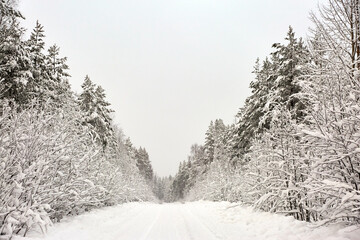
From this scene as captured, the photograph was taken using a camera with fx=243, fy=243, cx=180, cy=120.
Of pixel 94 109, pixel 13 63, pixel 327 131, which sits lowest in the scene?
pixel 327 131

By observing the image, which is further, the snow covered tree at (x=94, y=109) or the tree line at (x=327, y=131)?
the snow covered tree at (x=94, y=109)

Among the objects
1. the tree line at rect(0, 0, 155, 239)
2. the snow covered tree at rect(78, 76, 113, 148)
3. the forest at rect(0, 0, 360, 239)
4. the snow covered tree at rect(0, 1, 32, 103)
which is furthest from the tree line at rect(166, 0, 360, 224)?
the snow covered tree at rect(78, 76, 113, 148)

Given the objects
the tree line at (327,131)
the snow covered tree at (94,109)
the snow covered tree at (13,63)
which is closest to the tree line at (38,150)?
the snow covered tree at (13,63)

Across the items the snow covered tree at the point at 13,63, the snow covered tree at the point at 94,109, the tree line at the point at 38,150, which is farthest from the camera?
the snow covered tree at the point at 94,109

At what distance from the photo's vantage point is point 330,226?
5.91m

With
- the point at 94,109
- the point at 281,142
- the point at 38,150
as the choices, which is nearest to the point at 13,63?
the point at 38,150

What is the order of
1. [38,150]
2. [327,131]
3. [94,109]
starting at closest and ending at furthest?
[327,131] < [38,150] < [94,109]

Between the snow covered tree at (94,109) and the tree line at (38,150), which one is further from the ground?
the snow covered tree at (94,109)

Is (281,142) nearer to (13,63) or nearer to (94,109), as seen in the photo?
(13,63)

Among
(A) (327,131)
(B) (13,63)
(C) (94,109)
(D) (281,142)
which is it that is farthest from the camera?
(C) (94,109)

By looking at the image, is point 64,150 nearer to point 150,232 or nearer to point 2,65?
point 150,232

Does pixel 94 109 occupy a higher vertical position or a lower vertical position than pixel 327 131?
higher

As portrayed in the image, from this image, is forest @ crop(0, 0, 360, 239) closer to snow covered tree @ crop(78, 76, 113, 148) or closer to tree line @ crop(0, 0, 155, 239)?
tree line @ crop(0, 0, 155, 239)

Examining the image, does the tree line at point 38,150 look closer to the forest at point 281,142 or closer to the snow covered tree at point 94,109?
the forest at point 281,142
